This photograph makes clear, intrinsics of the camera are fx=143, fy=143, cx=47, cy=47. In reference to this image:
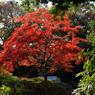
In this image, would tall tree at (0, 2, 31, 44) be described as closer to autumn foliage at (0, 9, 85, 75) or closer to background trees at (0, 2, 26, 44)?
background trees at (0, 2, 26, 44)

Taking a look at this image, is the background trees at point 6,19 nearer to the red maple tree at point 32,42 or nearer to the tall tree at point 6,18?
the tall tree at point 6,18

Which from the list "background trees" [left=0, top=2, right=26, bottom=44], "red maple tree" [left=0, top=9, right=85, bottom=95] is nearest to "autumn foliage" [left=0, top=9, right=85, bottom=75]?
"red maple tree" [left=0, top=9, right=85, bottom=95]

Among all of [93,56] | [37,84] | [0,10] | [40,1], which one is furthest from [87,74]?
[0,10]

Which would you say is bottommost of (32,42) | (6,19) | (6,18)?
(32,42)

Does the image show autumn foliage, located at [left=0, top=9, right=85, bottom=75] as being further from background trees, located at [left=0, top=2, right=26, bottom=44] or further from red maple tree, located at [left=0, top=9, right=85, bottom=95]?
background trees, located at [left=0, top=2, right=26, bottom=44]

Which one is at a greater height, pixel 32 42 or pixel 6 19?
pixel 6 19

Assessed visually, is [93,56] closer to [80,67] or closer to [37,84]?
[37,84]

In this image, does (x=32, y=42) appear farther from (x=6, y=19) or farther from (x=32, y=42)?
(x=6, y=19)

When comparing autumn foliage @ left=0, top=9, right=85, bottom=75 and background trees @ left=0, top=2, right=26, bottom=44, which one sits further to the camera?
background trees @ left=0, top=2, right=26, bottom=44

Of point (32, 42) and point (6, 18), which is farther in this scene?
point (6, 18)

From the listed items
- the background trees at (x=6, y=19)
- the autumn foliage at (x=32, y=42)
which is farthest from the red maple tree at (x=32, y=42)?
the background trees at (x=6, y=19)

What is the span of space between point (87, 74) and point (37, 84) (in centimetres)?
629

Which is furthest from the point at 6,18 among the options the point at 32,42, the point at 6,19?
the point at 32,42

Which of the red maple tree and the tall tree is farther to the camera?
the tall tree
